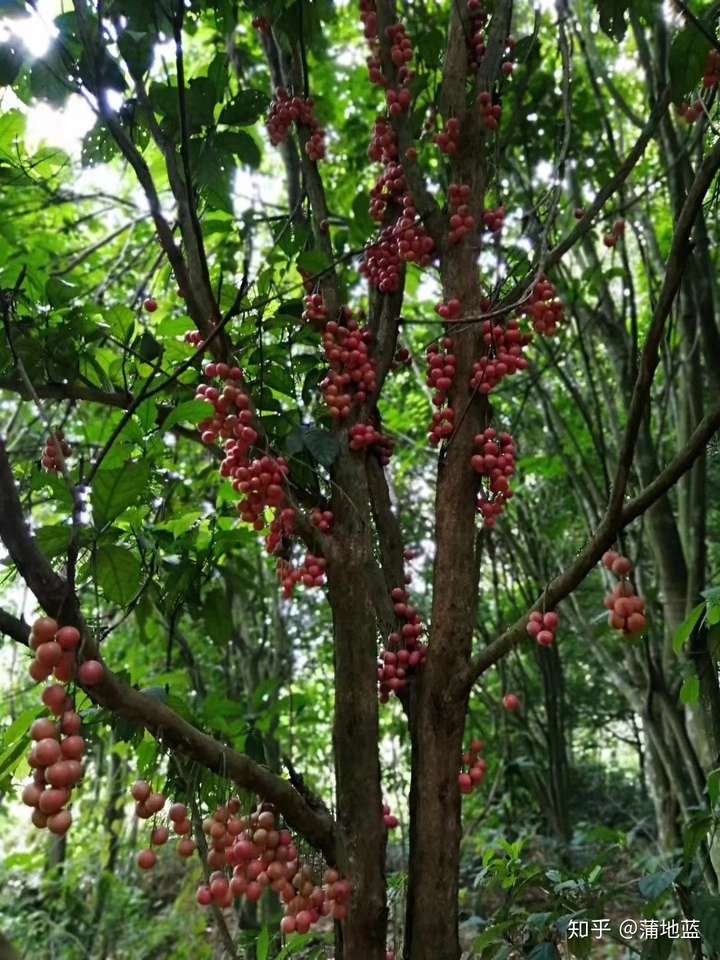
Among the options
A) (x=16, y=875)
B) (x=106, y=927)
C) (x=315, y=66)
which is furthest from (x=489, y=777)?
(x=315, y=66)

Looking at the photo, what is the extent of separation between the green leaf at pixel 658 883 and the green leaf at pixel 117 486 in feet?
4.02

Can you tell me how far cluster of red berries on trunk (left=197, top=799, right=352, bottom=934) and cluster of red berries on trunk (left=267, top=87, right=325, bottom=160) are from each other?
158 cm

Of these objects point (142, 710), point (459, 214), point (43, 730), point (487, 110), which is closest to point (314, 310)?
point (459, 214)

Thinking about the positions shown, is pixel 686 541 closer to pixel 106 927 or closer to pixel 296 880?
pixel 296 880

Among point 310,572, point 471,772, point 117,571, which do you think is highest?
point 310,572

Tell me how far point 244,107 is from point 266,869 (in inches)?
55.3

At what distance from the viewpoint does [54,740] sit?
0.85 m

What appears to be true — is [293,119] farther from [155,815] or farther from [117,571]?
[155,815]

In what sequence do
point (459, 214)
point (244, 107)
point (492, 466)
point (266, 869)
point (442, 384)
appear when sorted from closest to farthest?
point (266, 869) → point (244, 107) → point (492, 466) → point (442, 384) → point (459, 214)


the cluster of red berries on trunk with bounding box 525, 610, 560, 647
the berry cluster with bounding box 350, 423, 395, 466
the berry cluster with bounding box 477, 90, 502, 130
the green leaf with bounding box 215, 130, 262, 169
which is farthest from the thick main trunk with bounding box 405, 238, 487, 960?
the berry cluster with bounding box 477, 90, 502, 130

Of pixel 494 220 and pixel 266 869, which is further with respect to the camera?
pixel 494 220

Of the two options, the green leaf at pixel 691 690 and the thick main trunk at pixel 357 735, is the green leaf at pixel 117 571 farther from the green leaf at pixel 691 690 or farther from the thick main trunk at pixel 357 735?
the green leaf at pixel 691 690

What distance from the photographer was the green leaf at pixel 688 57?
1.35 meters

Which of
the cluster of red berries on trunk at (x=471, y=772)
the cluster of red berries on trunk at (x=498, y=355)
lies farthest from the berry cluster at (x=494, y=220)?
the cluster of red berries on trunk at (x=471, y=772)
